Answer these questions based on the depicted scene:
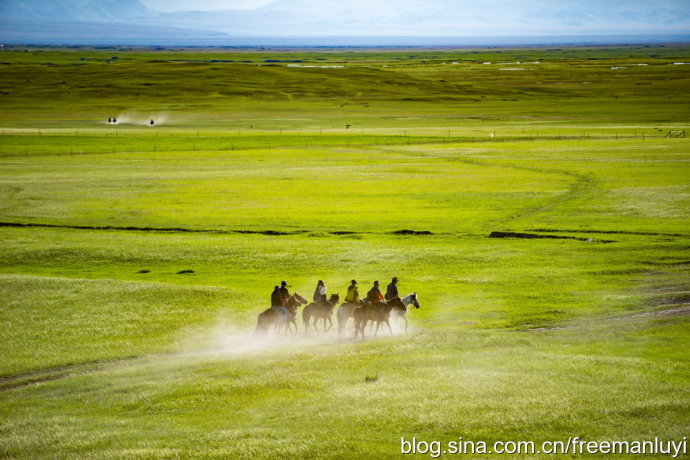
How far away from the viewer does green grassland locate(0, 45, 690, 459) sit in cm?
2166

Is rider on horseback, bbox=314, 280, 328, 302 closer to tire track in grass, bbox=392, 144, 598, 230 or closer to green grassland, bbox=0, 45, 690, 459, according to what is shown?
green grassland, bbox=0, 45, 690, 459

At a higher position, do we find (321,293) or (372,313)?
(321,293)

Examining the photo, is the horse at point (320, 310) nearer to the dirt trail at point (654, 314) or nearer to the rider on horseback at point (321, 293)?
the rider on horseback at point (321, 293)

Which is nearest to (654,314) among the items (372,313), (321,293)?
(372,313)

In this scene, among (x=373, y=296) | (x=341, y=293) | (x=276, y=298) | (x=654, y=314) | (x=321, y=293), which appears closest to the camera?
(x=373, y=296)

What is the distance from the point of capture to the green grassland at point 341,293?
21.7 m

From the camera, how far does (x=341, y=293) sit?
4012 centimetres

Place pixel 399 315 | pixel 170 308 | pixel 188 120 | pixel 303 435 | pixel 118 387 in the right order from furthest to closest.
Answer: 1. pixel 188 120
2. pixel 170 308
3. pixel 399 315
4. pixel 118 387
5. pixel 303 435

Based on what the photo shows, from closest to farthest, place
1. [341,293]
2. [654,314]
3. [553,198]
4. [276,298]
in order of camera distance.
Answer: [276,298], [654,314], [341,293], [553,198]

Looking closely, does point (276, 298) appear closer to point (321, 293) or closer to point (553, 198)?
point (321, 293)

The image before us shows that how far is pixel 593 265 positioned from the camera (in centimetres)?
4481

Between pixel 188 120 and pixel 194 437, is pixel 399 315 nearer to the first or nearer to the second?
pixel 194 437

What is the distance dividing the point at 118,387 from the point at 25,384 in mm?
3805

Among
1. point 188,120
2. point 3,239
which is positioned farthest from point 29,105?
point 3,239
